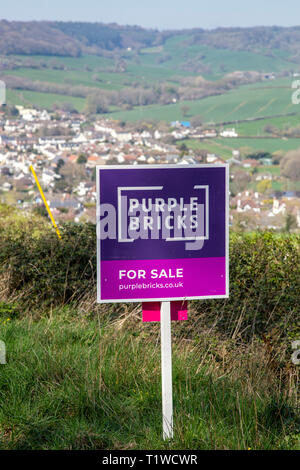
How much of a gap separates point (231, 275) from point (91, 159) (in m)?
20.7

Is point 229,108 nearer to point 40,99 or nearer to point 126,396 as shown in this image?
point 40,99

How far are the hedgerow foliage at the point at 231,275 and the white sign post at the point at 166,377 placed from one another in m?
1.97

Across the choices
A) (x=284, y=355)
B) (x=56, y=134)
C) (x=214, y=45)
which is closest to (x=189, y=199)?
(x=284, y=355)

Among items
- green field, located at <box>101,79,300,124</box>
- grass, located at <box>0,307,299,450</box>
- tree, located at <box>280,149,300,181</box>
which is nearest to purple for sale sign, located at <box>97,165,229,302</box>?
grass, located at <box>0,307,299,450</box>

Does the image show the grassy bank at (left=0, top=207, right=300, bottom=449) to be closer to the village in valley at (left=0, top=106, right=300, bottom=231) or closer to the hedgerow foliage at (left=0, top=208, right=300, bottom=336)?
the hedgerow foliage at (left=0, top=208, right=300, bottom=336)

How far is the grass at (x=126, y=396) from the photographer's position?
385 cm

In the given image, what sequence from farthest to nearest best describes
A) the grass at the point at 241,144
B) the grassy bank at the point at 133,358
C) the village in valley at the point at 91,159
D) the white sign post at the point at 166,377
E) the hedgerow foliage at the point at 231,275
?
the grass at the point at 241,144
the village in valley at the point at 91,159
the hedgerow foliage at the point at 231,275
the grassy bank at the point at 133,358
the white sign post at the point at 166,377

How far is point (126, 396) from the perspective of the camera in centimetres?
445

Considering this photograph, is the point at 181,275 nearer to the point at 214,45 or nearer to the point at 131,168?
the point at 131,168

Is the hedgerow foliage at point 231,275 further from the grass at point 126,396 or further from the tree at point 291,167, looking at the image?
the tree at point 291,167

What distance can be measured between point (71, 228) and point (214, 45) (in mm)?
63326

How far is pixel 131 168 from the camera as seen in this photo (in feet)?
12.5

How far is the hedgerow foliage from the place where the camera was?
245 inches

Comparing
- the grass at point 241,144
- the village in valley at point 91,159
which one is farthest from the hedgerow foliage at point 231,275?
the grass at point 241,144
